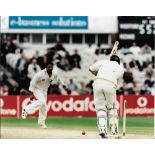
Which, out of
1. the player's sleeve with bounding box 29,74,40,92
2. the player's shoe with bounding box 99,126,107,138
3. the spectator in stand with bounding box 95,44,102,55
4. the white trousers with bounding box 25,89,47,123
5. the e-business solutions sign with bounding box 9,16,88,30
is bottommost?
the player's shoe with bounding box 99,126,107,138

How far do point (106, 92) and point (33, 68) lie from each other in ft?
7.06

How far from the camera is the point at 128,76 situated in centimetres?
1552

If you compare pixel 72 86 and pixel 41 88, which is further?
pixel 72 86

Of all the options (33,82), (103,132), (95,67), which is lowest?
(103,132)

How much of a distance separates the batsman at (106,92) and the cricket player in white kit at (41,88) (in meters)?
0.86

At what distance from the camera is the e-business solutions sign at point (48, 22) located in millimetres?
14586

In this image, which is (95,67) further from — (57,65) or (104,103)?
(57,65)

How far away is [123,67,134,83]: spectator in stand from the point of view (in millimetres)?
15266

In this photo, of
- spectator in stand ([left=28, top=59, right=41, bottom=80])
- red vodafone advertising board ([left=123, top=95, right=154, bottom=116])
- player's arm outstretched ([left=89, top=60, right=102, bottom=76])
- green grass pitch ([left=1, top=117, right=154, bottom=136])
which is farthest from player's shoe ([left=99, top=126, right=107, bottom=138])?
spectator in stand ([left=28, top=59, right=41, bottom=80])

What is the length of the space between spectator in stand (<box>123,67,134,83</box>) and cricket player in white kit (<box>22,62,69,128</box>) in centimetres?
143

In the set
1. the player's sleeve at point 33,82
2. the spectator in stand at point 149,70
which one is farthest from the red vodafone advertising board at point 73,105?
the spectator in stand at point 149,70

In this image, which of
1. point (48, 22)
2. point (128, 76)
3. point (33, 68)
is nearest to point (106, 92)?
point (128, 76)

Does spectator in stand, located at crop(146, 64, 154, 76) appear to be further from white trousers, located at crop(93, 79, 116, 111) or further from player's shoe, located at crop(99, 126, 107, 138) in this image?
player's shoe, located at crop(99, 126, 107, 138)

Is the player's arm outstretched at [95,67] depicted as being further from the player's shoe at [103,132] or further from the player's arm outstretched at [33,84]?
the player's arm outstretched at [33,84]
